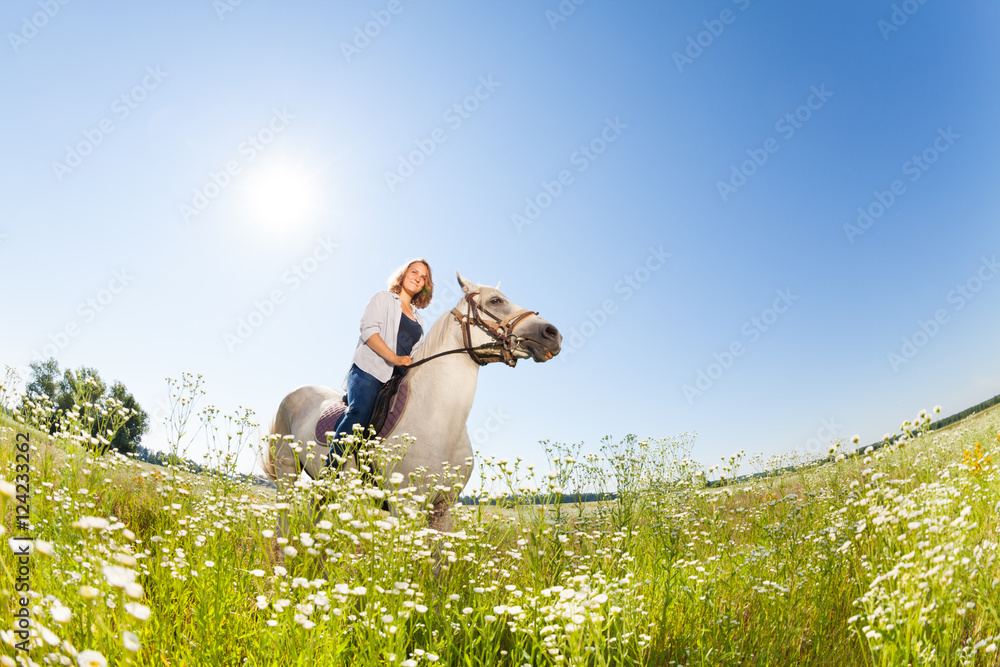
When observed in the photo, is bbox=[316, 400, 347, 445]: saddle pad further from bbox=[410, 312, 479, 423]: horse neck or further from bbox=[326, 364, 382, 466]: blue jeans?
bbox=[410, 312, 479, 423]: horse neck

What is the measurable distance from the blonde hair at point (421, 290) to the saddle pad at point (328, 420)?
1538 millimetres

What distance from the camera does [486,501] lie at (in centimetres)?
393

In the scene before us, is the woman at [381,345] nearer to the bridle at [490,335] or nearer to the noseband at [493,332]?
the bridle at [490,335]

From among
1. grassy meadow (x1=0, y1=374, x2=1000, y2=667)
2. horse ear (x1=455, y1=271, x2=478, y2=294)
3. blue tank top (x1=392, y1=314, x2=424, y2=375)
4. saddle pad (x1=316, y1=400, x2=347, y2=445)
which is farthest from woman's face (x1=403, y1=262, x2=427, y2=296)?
grassy meadow (x1=0, y1=374, x2=1000, y2=667)

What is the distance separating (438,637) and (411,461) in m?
2.50

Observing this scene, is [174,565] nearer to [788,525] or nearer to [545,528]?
[545,528]

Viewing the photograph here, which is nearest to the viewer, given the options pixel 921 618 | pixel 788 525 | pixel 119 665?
pixel 119 665

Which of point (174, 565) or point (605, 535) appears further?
point (605, 535)

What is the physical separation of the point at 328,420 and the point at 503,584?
3571 mm

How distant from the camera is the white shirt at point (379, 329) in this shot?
609 cm

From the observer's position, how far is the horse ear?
21.0 ft

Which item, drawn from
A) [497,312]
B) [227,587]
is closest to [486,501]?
[227,587]

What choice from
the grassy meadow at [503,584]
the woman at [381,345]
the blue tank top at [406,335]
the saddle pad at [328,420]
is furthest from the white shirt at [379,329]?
the grassy meadow at [503,584]

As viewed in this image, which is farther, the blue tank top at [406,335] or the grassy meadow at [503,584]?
the blue tank top at [406,335]
